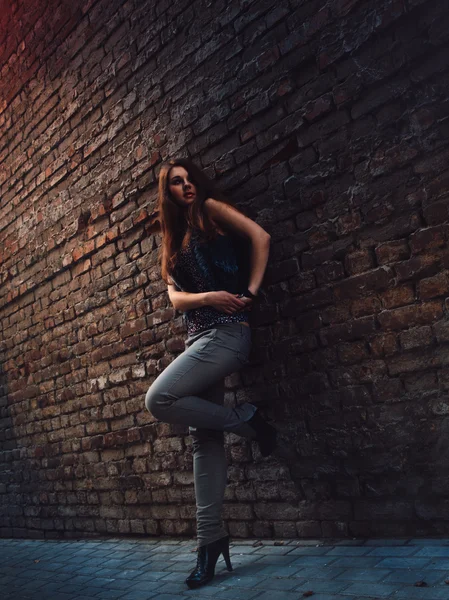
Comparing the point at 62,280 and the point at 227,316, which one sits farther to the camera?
the point at 62,280

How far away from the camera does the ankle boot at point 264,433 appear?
3.00 meters

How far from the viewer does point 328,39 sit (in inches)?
112

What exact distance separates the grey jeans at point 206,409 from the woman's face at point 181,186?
0.65 m

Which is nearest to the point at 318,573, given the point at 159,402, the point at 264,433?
the point at 264,433

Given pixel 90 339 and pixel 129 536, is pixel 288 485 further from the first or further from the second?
pixel 90 339

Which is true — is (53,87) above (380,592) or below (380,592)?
above

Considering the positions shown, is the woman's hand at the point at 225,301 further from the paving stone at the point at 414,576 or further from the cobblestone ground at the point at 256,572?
the paving stone at the point at 414,576

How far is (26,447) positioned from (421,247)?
419cm

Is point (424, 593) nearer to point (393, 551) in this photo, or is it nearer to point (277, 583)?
point (393, 551)

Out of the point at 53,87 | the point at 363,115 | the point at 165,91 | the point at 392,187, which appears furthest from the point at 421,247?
the point at 53,87

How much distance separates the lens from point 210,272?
10.0 feet

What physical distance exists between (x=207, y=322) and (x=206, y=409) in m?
0.40

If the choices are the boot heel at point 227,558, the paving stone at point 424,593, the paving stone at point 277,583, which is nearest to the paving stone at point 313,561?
the paving stone at point 277,583

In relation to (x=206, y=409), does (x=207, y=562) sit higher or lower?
lower
